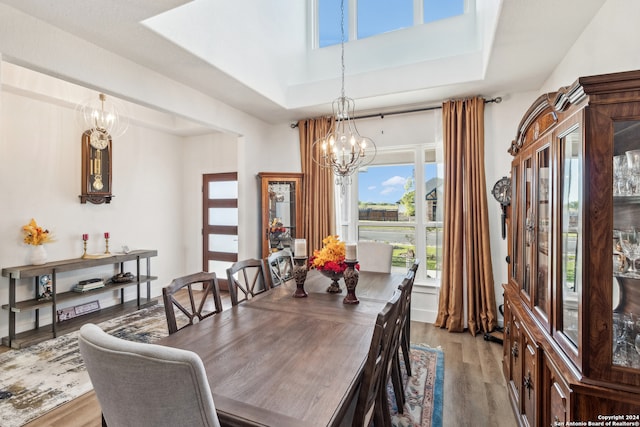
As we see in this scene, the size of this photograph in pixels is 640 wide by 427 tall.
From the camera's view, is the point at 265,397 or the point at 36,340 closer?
the point at 265,397

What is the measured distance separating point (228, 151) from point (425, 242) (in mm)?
3645

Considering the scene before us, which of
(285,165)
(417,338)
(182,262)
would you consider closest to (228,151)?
(285,165)

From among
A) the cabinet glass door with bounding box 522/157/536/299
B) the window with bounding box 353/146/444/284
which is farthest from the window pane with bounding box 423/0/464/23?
the cabinet glass door with bounding box 522/157/536/299

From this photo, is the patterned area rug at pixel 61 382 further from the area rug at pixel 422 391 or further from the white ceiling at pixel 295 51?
the white ceiling at pixel 295 51

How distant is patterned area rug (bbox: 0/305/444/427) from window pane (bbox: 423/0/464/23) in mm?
3813

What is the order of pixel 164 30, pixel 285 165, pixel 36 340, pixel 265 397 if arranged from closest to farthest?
1. pixel 265 397
2. pixel 164 30
3. pixel 36 340
4. pixel 285 165

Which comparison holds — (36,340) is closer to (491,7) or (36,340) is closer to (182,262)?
(182,262)

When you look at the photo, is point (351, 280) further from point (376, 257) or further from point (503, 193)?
point (503, 193)

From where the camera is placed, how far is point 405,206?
4.11 meters

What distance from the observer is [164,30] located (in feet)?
7.70

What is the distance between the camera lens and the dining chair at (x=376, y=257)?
3408 millimetres

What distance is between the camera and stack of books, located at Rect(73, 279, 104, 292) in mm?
3848

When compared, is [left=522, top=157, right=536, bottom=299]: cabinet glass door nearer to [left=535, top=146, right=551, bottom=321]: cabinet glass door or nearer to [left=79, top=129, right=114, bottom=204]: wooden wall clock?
[left=535, top=146, right=551, bottom=321]: cabinet glass door

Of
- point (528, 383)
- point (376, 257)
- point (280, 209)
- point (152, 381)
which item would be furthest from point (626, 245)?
point (280, 209)
